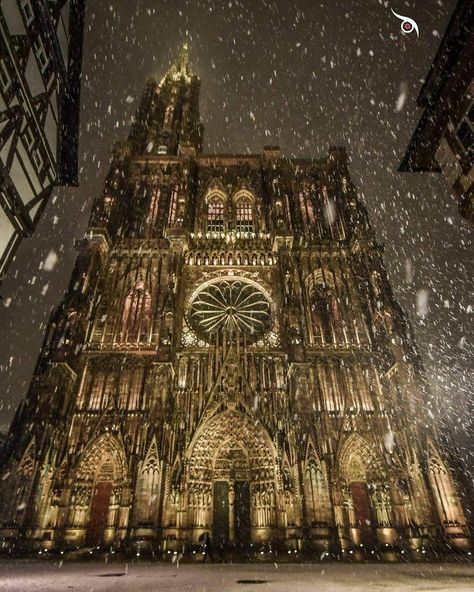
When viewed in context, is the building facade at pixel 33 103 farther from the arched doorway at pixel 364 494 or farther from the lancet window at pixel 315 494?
the arched doorway at pixel 364 494

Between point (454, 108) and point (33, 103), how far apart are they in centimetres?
1332

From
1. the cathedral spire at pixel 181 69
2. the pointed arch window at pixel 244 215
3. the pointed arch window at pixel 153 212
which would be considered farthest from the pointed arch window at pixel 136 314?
the cathedral spire at pixel 181 69

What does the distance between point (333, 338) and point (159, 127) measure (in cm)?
2586

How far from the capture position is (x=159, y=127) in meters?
35.2

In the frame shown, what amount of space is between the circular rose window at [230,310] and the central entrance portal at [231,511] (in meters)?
7.47

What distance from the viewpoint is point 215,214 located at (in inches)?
1092

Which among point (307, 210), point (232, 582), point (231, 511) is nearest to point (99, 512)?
point (231, 511)

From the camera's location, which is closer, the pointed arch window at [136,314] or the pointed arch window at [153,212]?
the pointed arch window at [136,314]

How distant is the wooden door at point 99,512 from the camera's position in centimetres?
1631

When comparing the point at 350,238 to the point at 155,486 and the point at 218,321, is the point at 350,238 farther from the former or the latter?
the point at 155,486

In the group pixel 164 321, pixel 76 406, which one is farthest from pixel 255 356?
pixel 76 406

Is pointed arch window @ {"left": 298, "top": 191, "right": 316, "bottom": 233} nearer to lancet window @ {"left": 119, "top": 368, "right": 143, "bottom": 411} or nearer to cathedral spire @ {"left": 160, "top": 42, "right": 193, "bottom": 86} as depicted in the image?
lancet window @ {"left": 119, "top": 368, "right": 143, "bottom": 411}

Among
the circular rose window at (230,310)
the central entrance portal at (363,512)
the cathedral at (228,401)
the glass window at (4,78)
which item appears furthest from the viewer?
the circular rose window at (230,310)

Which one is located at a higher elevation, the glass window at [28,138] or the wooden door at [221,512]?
the glass window at [28,138]
